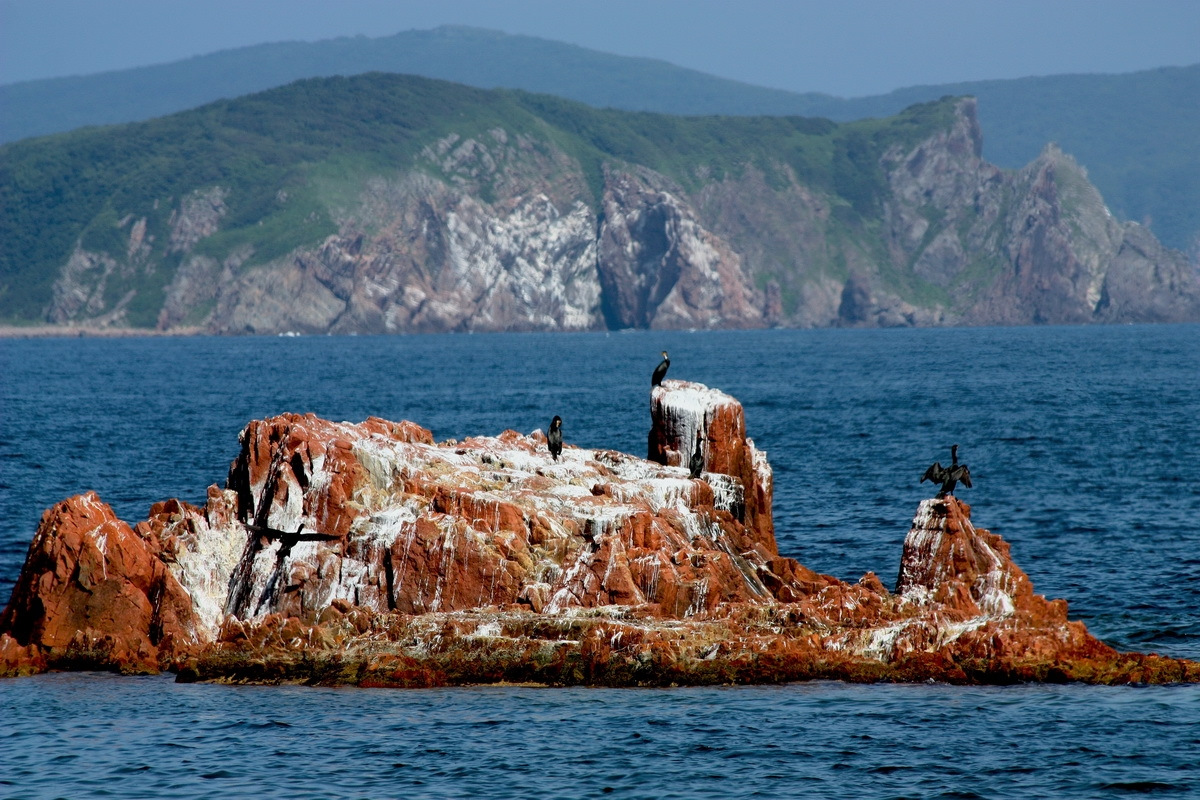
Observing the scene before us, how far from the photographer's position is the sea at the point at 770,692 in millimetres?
21156

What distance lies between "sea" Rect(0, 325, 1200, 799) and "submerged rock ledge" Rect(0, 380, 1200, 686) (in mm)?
667

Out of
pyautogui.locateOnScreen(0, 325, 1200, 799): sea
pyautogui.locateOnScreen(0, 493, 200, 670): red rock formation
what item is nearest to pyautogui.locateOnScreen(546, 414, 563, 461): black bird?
pyautogui.locateOnScreen(0, 325, 1200, 799): sea

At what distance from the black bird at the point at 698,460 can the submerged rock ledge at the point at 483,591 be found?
107cm

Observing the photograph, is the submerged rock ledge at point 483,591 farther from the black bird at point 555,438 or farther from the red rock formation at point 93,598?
the black bird at point 555,438

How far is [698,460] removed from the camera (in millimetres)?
32719

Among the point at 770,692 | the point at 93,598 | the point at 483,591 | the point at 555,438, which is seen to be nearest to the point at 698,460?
Answer: the point at 555,438

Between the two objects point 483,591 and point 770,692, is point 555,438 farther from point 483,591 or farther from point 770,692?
point 770,692

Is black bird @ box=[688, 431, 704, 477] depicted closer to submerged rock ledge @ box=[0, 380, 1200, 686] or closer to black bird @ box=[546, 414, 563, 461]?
submerged rock ledge @ box=[0, 380, 1200, 686]

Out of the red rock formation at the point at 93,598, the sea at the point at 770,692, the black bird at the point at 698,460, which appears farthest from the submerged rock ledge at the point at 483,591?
the black bird at the point at 698,460

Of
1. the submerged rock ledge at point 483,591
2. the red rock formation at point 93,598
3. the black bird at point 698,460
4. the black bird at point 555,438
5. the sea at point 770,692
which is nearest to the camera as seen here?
the sea at point 770,692

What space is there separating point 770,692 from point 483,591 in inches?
235

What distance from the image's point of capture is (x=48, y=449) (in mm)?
62594

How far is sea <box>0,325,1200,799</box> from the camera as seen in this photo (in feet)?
69.4

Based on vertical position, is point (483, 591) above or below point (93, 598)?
above
